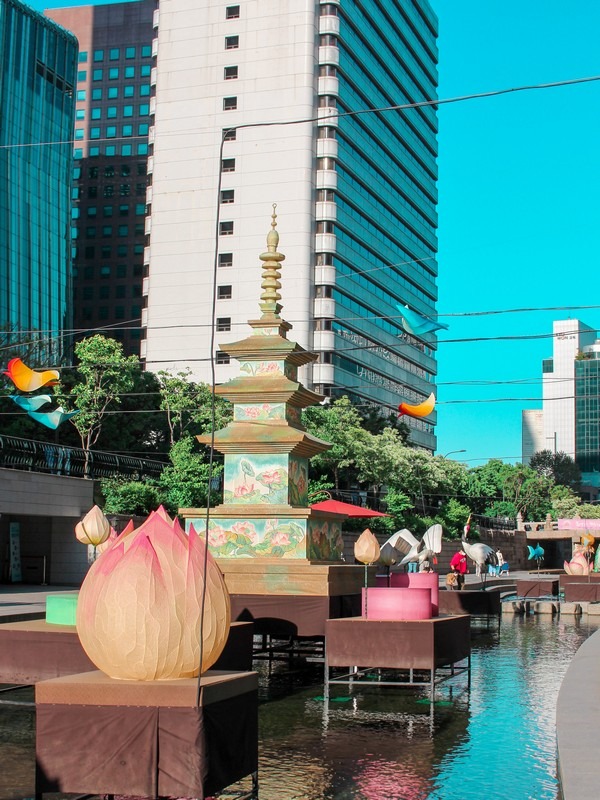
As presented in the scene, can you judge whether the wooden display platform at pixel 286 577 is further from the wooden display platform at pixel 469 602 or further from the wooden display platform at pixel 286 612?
the wooden display platform at pixel 469 602

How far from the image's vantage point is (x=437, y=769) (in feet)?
29.7

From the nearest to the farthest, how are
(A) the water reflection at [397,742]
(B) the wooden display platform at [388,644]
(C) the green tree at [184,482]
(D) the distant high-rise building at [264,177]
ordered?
(A) the water reflection at [397,742], (B) the wooden display platform at [388,644], (C) the green tree at [184,482], (D) the distant high-rise building at [264,177]

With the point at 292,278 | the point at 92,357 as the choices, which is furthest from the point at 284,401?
the point at 292,278

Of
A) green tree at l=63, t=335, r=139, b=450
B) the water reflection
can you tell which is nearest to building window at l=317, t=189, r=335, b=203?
green tree at l=63, t=335, r=139, b=450

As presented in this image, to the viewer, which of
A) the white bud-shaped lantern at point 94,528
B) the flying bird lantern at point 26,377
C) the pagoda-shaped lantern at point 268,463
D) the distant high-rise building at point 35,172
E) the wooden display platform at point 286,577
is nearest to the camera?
the wooden display platform at point 286,577

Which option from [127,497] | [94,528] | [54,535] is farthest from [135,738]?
[127,497]

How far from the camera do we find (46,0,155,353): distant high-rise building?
5502 inches

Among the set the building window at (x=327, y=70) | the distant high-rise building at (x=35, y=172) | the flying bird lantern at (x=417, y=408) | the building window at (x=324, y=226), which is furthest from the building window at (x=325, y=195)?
the flying bird lantern at (x=417, y=408)

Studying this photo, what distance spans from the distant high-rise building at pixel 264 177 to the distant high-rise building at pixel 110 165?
37.4 metres

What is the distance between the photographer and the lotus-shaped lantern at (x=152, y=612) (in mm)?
6812

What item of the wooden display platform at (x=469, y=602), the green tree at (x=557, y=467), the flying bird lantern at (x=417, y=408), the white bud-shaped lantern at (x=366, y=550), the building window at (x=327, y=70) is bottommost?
the wooden display platform at (x=469, y=602)

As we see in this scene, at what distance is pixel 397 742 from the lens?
1018 cm

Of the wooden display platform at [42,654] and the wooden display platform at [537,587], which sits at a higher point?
the wooden display platform at [42,654]

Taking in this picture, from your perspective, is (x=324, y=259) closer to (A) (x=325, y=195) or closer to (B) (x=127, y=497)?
(A) (x=325, y=195)
